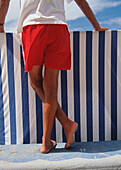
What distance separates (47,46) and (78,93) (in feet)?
1.93

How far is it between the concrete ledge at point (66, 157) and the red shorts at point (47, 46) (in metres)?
0.65

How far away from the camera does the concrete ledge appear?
1277 millimetres

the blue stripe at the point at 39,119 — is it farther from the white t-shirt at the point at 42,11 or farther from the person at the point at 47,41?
the white t-shirt at the point at 42,11

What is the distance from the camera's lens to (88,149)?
1.55m

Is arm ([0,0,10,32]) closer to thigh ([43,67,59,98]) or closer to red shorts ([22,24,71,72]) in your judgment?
red shorts ([22,24,71,72])

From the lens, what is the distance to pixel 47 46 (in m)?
1.40

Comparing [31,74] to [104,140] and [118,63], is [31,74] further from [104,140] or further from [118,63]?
[104,140]

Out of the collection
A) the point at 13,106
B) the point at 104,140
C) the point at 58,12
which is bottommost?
the point at 104,140

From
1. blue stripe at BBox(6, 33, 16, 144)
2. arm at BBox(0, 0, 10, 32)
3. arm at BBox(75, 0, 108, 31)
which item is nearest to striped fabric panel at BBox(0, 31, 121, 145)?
blue stripe at BBox(6, 33, 16, 144)

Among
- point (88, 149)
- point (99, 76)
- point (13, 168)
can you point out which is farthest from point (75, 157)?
point (99, 76)

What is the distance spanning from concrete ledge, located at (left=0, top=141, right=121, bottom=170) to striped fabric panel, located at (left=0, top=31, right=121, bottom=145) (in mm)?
149

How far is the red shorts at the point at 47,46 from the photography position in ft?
4.46

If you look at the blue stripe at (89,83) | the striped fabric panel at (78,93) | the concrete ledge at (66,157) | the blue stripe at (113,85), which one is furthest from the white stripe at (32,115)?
the blue stripe at (113,85)

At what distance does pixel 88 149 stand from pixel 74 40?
95cm
